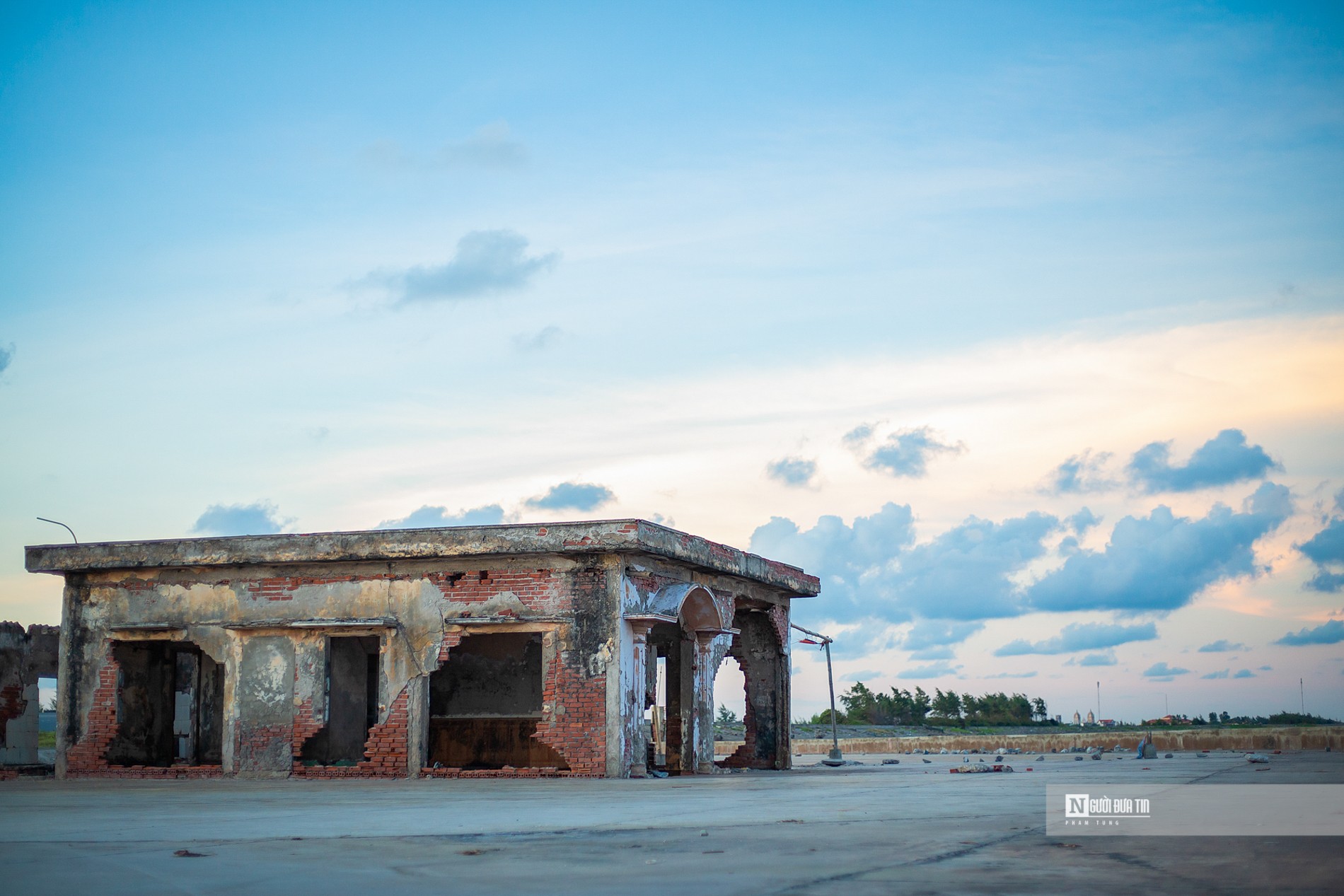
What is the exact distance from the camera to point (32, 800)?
33.9 ft

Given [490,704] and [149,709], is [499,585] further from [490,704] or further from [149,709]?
[149,709]

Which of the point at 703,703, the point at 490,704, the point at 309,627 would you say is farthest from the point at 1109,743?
the point at 309,627

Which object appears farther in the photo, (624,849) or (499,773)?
(499,773)

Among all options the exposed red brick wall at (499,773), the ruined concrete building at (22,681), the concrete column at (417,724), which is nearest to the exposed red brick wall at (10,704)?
the ruined concrete building at (22,681)

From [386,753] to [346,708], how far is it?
2414mm

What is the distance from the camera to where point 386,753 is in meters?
16.8

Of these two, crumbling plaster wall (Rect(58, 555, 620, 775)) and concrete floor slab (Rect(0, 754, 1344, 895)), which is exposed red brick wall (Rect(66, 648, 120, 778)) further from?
concrete floor slab (Rect(0, 754, 1344, 895))

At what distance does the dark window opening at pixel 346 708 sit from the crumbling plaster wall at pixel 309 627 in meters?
0.69

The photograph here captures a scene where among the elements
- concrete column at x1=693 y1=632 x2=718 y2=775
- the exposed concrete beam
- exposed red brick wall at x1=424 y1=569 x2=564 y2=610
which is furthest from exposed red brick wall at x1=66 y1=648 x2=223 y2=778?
concrete column at x1=693 y1=632 x2=718 y2=775

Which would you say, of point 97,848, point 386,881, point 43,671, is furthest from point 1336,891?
point 43,671

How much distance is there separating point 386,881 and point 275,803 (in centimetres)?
575

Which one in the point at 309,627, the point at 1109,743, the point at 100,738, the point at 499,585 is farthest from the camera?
the point at 1109,743

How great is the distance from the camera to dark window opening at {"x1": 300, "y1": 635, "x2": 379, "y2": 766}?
60.2 feet

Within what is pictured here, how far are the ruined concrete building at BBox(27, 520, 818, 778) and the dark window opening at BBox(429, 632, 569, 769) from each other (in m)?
1.06
